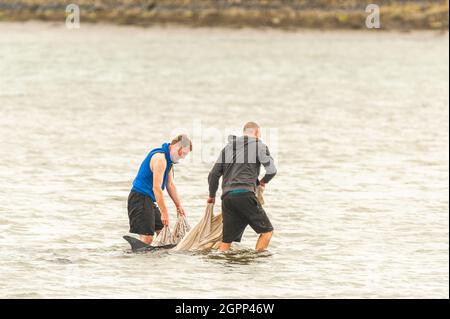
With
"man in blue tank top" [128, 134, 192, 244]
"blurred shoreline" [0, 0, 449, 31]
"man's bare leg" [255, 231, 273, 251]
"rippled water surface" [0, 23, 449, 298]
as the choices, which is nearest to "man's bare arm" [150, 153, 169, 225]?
"man in blue tank top" [128, 134, 192, 244]

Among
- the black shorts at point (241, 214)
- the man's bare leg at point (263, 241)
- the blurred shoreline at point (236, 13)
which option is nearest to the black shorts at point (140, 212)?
the black shorts at point (241, 214)

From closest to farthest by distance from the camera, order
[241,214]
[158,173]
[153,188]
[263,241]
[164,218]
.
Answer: [158,173] < [153,188] < [241,214] < [164,218] < [263,241]

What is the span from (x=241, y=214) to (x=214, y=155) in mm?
13544

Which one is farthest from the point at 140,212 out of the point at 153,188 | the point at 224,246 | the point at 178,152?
the point at 224,246

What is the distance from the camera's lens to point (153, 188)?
1542 cm

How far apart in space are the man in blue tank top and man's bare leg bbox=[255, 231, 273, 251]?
3.67ft

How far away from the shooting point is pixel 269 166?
611 inches

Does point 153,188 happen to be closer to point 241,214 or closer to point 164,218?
point 164,218

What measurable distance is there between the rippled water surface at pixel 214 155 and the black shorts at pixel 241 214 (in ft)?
1.64

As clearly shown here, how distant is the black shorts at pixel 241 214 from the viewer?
51.0 ft

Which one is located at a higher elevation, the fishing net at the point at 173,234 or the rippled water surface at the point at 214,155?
the fishing net at the point at 173,234

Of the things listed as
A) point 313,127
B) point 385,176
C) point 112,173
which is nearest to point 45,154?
point 112,173

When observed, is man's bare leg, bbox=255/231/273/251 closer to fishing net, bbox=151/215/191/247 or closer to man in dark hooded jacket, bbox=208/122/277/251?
man in dark hooded jacket, bbox=208/122/277/251

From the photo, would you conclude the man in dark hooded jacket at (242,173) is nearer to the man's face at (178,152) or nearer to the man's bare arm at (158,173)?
the man's face at (178,152)
